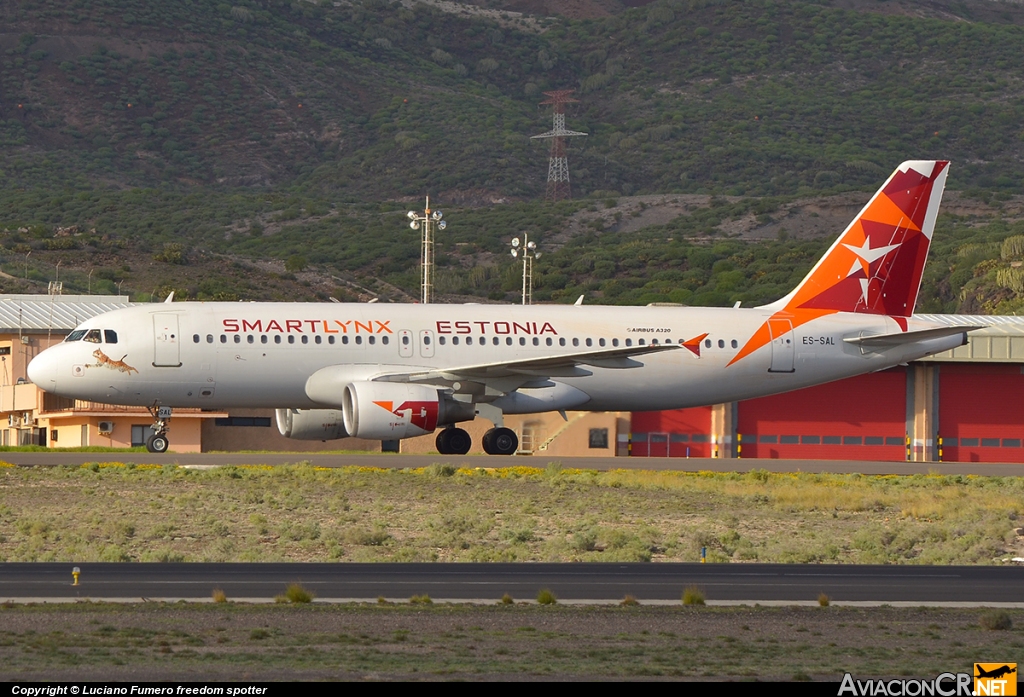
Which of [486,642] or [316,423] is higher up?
[316,423]

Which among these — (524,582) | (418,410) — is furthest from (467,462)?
(524,582)

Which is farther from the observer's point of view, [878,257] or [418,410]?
[878,257]

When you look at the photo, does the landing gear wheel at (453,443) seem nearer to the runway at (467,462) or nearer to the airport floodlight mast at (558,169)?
the runway at (467,462)

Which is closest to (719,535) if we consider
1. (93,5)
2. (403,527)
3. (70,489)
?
(403,527)

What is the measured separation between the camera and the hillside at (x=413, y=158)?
110 metres

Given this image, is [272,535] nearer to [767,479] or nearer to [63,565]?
[63,565]

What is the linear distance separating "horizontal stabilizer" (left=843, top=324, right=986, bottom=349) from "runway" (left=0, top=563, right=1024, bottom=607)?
17610 mm

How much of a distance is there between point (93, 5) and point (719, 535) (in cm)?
17338

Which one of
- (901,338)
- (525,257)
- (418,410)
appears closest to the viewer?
(418,410)

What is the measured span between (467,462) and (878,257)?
1218cm

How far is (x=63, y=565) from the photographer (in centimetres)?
2147

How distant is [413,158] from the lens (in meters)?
170

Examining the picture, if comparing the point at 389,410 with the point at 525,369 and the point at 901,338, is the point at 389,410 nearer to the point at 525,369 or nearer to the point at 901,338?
the point at 525,369

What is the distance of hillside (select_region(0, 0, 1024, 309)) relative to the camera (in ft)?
362
